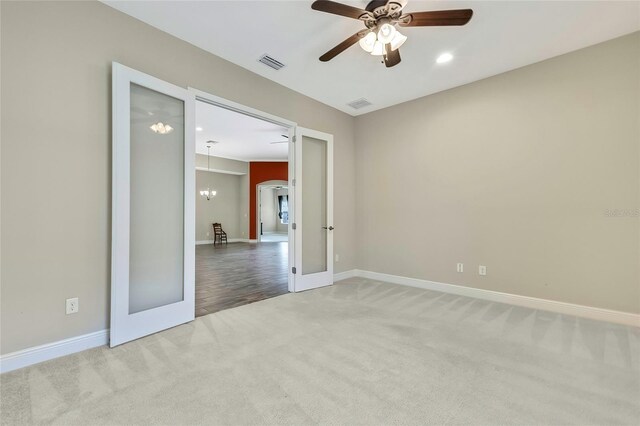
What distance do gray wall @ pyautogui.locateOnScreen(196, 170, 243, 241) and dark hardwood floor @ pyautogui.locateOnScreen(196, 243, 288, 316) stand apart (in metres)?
3.52

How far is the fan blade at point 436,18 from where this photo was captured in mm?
2018

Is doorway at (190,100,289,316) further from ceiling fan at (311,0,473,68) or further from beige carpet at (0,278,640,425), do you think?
ceiling fan at (311,0,473,68)

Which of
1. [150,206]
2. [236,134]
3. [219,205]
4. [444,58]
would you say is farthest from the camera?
[219,205]

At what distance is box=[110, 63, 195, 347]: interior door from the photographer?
2.30 meters

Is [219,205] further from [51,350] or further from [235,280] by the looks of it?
[51,350]

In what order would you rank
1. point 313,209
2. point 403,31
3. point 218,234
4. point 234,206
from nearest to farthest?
point 403,31
point 313,209
point 218,234
point 234,206

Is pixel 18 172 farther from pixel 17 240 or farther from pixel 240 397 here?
pixel 240 397

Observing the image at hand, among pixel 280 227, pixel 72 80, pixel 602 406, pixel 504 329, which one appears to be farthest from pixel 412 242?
pixel 280 227

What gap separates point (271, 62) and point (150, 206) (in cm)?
212

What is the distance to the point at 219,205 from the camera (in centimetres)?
1091

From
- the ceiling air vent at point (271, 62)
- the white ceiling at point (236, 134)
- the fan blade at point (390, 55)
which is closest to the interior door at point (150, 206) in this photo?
the ceiling air vent at point (271, 62)

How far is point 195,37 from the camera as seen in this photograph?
2.81 meters

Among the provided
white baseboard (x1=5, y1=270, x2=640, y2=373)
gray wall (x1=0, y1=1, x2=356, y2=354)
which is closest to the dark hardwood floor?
white baseboard (x1=5, y1=270, x2=640, y2=373)

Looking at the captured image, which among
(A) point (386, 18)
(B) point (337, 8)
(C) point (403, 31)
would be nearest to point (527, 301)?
(C) point (403, 31)
